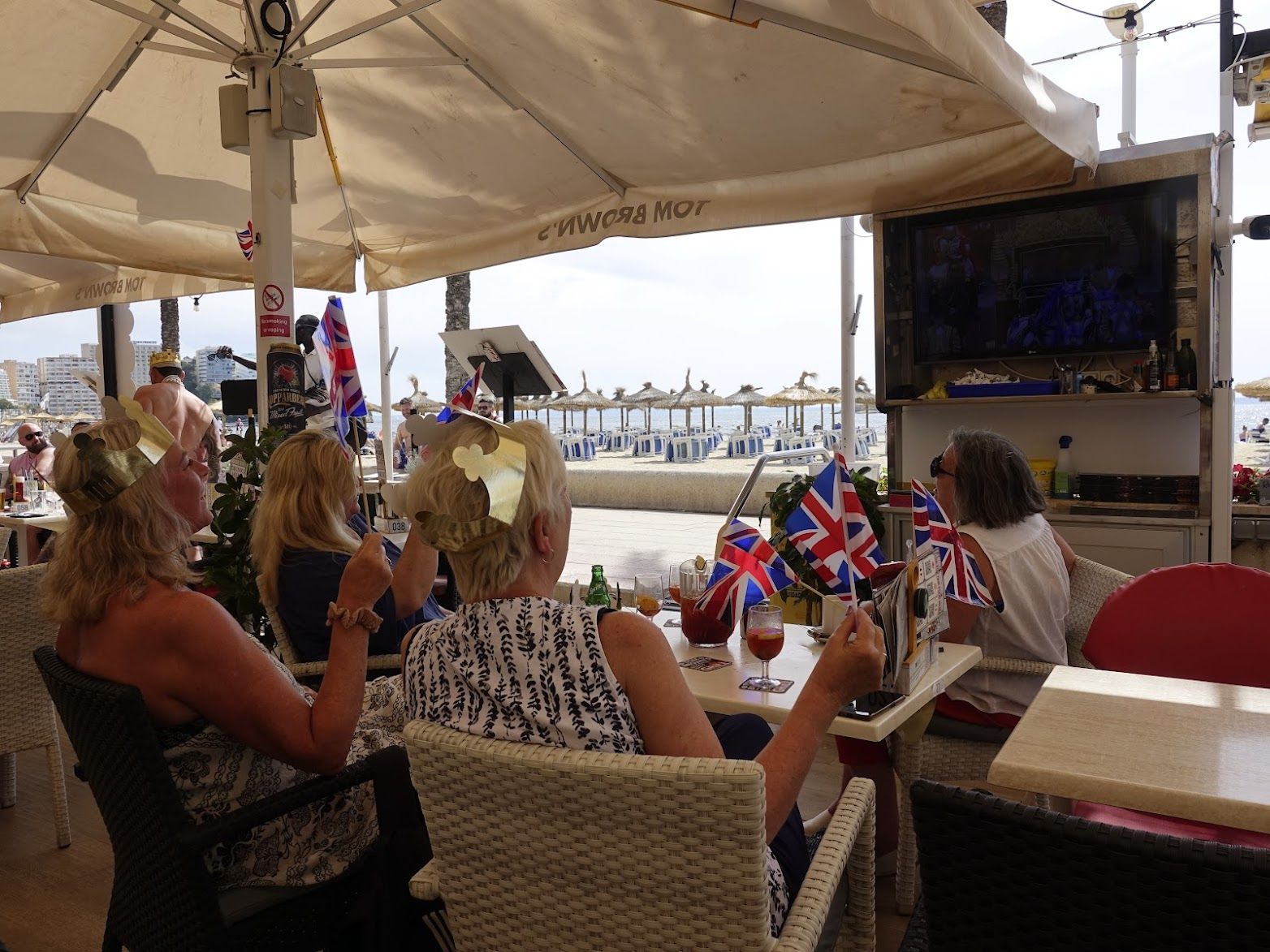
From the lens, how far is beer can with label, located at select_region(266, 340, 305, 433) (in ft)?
10.5

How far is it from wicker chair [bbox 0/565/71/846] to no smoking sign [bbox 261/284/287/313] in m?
1.08

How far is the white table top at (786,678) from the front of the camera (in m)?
1.83

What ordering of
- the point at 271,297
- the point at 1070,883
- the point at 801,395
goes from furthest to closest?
the point at 801,395
the point at 271,297
the point at 1070,883

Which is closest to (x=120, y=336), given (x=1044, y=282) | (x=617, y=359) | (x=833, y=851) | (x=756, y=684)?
(x=1044, y=282)

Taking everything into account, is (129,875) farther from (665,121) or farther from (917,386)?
(917,386)

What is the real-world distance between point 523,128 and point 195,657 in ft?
9.61

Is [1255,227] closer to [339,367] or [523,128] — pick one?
[523,128]

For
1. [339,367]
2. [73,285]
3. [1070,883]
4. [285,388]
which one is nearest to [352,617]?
[339,367]

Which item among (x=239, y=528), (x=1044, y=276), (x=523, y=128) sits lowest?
(x=239, y=528)

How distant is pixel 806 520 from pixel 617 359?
93666 millimetres

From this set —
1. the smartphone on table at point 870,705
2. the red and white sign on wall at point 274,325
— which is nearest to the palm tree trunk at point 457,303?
the red and white sign on wall at point 274,325

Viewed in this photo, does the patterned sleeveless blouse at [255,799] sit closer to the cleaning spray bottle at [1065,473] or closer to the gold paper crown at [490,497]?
the gold paper crown at [490,497]

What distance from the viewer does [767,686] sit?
6.77 ft

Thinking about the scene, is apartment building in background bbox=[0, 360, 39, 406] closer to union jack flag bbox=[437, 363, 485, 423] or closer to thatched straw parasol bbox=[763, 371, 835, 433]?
union jack flag bbox=[437, 363, 485, 423]
